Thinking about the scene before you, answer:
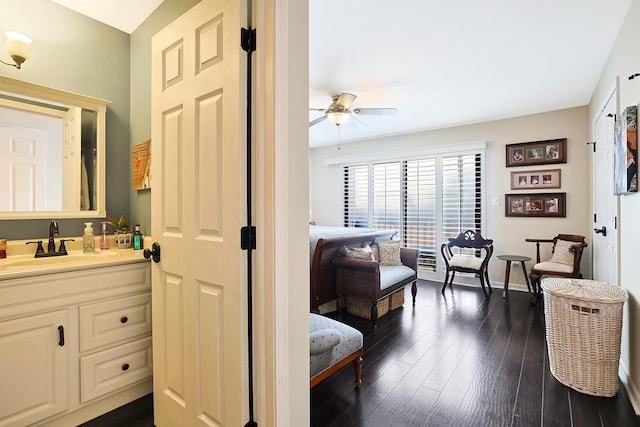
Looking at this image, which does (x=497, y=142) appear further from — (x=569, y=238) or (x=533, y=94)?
(x=569, y=238)

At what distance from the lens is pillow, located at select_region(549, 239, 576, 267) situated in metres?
3.67

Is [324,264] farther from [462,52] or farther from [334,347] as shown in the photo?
[462,52]

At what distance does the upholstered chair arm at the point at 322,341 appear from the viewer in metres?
1.67

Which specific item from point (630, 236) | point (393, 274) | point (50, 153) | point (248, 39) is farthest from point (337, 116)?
point (630, 236)

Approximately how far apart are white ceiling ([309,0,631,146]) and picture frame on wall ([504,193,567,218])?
1.20 metres

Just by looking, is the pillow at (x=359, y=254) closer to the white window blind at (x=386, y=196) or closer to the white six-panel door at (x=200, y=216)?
the white six-panel door at (x=200, y=216)

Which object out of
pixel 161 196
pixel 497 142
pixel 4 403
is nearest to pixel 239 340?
pixel 161 196

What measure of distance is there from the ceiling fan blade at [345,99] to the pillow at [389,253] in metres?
1.78

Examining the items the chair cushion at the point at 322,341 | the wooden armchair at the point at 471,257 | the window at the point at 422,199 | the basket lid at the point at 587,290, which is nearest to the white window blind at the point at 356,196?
the window at the point at 422,199

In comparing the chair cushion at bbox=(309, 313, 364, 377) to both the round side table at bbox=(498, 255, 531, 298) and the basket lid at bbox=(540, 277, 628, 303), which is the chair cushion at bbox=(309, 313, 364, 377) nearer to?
the basket lid at bbox=(540, 277, 628, 303)

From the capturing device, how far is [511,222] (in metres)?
4.43

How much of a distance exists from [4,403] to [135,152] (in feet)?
5.17

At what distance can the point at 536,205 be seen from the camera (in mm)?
4234

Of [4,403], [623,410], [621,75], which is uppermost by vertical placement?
[621,75]
